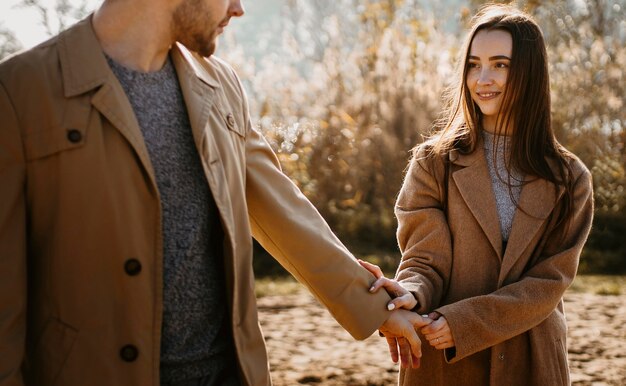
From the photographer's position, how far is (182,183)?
85.4 inches

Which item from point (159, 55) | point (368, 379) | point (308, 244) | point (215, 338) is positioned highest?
point (159, 55)

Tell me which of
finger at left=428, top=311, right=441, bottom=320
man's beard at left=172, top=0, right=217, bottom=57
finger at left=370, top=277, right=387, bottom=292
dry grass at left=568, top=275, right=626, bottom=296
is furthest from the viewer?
dry grass at left=568, top=275, right=626, bottom=296

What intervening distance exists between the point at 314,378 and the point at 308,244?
2414 millimetres

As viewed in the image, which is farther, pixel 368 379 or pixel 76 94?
pixel 368 379

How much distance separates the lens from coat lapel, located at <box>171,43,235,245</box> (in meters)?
2.18

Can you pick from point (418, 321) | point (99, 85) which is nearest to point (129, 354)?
point (99, 85)

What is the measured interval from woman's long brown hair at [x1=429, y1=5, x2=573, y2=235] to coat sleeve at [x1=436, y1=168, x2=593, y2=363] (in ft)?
0.61

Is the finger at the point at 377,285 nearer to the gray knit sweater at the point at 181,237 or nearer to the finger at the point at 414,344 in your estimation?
the finger at the point at 414,344

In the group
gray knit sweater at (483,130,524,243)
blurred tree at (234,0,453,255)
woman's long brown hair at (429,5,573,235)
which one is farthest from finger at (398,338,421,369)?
blurred tree at (234,0,453,255)

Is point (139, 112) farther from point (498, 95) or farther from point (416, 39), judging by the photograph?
point (416, 39)

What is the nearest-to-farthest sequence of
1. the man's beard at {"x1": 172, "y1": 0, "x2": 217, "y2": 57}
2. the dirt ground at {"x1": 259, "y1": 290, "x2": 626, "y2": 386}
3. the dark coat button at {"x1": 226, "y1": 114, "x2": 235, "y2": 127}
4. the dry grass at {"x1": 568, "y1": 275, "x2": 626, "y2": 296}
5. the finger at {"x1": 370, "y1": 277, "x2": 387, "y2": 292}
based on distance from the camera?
the man's beard at {"x1": 172, "y1": 0, "x2": 217, "y2": 57} < the dark coat button at {"x1": 226, "y1": 114, "x2": 235, "y2": 127} < the finger at {"x1": 370, "y1": 277, "x2": 387, "y2": 292} < the dirt ground at {"x1": 259, "y1": 290, "x2": 626, "y2": 386} < the dry grass at {"x1": 568, "y1": 275, "x2": 626, "y2": 296}

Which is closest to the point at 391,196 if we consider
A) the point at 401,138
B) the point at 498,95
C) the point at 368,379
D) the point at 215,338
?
the point at 401,138

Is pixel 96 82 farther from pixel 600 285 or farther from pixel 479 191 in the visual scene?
pixel 600 285

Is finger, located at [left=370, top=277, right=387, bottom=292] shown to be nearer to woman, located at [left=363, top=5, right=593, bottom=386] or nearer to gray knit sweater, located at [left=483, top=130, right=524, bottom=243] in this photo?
woman, located at [left=363, top=5, right=593, bottom=386]
